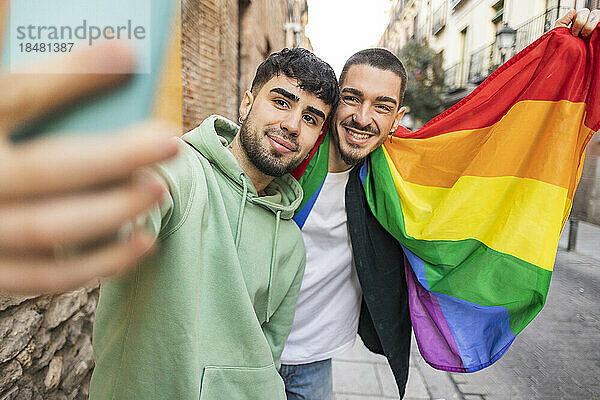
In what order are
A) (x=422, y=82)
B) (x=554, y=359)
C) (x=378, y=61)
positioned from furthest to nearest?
(x=422, y=82), (x=554, y=359), (x=378, y=61)

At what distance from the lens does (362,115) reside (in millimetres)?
1772

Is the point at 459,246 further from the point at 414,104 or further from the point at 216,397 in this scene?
the point at 414,104

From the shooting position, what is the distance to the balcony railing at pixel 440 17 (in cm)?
410

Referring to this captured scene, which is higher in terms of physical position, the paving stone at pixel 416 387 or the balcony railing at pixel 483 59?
the balcony railing at pixel 483 59

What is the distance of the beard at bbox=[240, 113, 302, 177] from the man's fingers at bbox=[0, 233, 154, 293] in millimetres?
1117

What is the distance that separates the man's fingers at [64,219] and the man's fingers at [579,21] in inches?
73.0

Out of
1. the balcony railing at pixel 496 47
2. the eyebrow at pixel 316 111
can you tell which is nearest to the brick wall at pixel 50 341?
the eyebrow at pixel 316 111

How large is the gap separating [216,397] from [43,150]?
1.01 meters

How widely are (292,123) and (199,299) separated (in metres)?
0.72

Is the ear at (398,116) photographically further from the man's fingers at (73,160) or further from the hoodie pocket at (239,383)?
the man's fingers at (73,160)

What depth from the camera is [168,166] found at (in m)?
0.90

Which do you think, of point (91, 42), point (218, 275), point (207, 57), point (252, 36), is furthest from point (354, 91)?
point (252, 36)

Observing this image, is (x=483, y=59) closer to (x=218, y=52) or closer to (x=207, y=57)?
(x=218, y=52)

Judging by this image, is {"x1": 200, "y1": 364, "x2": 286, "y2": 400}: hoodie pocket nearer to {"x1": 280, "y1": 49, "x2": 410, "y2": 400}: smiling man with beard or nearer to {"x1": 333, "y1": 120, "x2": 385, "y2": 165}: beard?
{"x1": 280, "y1": 49, "x2": 410, "y2": 400}: smiling man with beard
